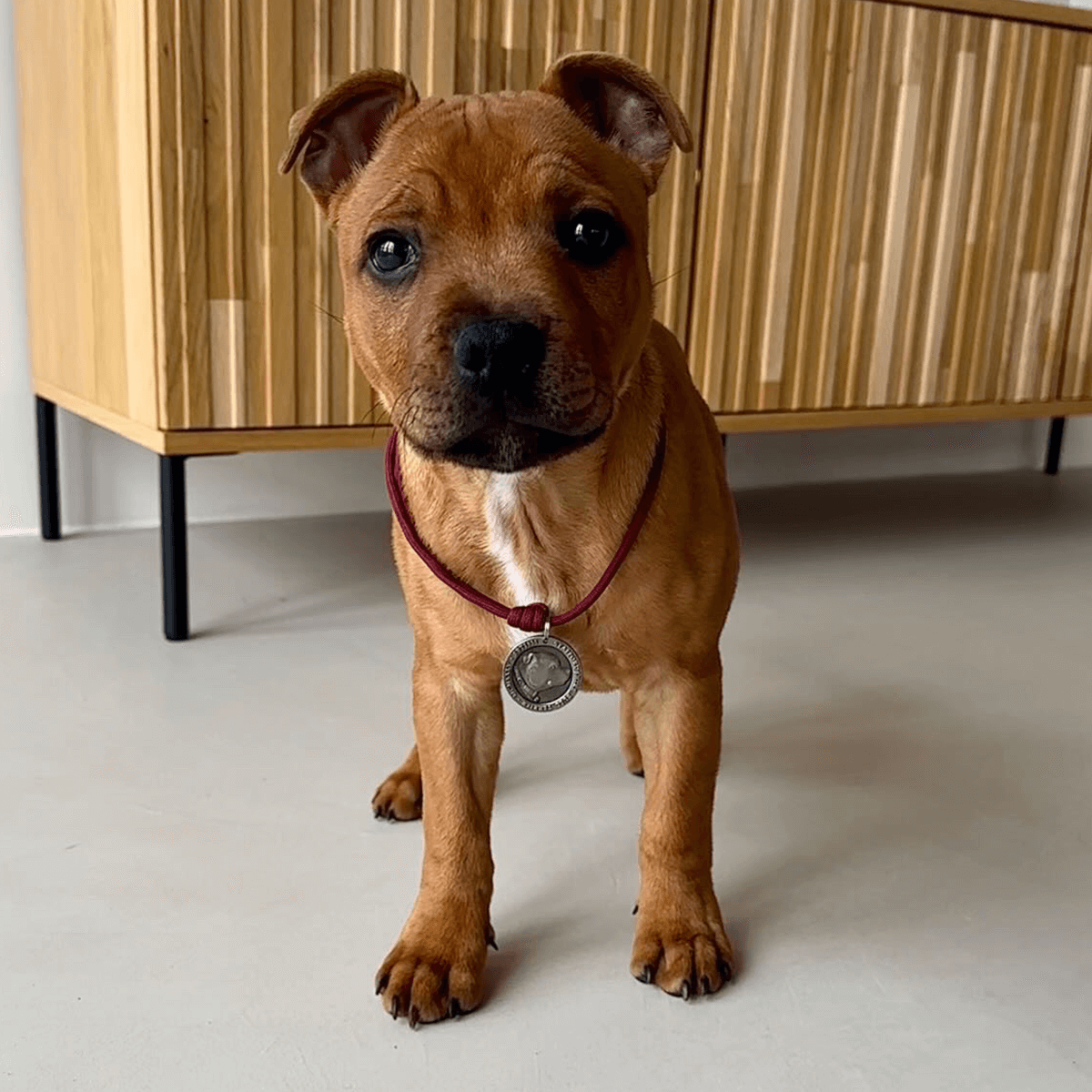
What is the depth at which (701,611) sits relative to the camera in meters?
1.42

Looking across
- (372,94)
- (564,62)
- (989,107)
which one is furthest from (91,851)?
(989,107)

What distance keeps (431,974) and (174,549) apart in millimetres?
1343

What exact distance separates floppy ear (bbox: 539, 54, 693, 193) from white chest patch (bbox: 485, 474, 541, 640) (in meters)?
0.39

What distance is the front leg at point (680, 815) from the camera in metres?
1.42

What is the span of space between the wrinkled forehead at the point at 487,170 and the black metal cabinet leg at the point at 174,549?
3.96 feet

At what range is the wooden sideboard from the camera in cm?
231

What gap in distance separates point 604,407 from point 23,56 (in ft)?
7.70

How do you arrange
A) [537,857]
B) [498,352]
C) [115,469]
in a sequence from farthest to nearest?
1. [115,469]
2. [537,857]
3. [498,352]

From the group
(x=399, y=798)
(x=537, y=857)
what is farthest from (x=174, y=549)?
(x=537, y=857)

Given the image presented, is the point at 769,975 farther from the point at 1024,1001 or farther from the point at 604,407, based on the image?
the point at 604,407

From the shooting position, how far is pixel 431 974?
134cm

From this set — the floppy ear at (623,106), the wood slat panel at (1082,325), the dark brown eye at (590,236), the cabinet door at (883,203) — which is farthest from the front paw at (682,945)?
the wood slat panel at (1082,325)

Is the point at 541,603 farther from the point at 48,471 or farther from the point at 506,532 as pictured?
the point at 48,471

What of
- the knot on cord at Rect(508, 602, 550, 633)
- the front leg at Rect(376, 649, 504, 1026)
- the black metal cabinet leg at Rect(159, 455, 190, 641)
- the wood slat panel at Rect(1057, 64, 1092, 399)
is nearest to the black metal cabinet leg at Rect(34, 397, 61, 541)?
the black metal cabinet leg at Rect(159, 455, 190, 641)
